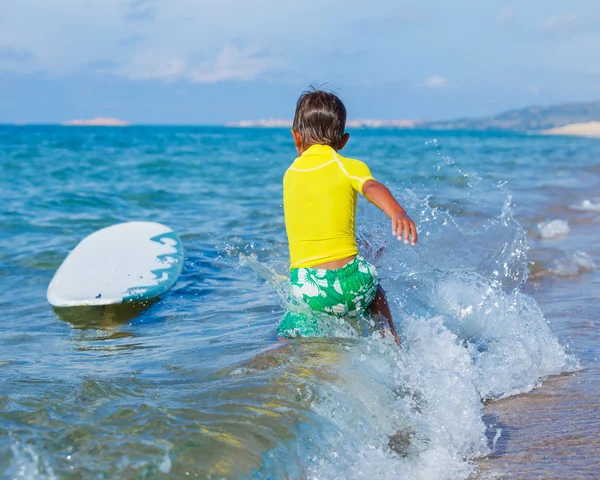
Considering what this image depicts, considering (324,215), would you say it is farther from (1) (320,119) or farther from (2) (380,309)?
(2) (380,309)

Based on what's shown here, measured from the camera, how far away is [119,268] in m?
5.78

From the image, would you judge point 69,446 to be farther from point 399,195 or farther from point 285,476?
point 399,195

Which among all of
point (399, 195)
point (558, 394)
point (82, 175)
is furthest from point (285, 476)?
point (82, 175)

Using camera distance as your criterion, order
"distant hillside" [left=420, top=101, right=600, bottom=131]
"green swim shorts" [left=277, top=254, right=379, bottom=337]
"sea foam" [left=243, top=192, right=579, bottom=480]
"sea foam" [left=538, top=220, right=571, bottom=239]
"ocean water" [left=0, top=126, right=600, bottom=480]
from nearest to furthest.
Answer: "ocean water" [left=0, top=126, right=600, bottom=480]
"sea foam" [left=243, top=192, right=579, bottom=480]
"green swim shorts" [left=277, top=254, right=379, bottom=337]
"sea foam" [left=538, top=220, right=571, bottom=239]
"distant hillside" [left=420, top=101, right=600, bottom=131]

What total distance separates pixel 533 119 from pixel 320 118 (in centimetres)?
12032

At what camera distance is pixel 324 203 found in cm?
317

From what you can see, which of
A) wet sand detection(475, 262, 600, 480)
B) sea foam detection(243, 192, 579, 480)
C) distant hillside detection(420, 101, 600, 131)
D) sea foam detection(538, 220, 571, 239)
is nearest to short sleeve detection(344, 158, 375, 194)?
sea foam detection(243, 192, 579, 480)

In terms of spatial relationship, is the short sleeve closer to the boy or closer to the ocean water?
the boy

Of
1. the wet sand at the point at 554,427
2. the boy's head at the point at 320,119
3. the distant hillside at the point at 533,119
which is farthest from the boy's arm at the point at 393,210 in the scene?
the distant hillside at the point at 533,119

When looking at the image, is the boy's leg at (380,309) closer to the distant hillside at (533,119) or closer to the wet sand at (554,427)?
the wet sand at (554,427)

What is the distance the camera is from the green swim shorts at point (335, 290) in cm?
322

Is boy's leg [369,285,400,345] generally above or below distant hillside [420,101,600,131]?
below

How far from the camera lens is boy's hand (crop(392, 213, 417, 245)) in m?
2.76

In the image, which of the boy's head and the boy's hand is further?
the boy's head
